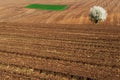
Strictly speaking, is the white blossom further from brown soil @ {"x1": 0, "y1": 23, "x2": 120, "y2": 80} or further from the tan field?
brown soil @ {"x1": 0, "y1": 23, "x2": 120, "y2": 80}

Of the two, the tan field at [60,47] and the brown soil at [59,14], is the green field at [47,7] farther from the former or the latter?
the tan field at [60,47]

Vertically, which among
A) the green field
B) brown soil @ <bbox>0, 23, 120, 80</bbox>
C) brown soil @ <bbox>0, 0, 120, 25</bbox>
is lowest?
brown soil @ <bbox>0, 23, 120, 80</bbox>

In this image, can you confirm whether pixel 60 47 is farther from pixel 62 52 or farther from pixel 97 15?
pixel 97 15

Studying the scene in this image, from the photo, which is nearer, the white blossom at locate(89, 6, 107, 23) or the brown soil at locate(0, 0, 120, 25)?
the white blossom at locate(89, 6, 107, 23)

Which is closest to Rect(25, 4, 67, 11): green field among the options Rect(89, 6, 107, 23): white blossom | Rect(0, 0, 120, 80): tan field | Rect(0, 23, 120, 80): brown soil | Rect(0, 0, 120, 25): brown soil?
Rect(0, 0, 120, 25): brown soil

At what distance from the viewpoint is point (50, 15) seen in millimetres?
43375

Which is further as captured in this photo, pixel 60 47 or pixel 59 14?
pixel 59 14

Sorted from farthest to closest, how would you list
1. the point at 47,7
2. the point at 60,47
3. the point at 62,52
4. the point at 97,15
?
the point at 47,7 → the point at 97,15 → the point at 60,47 → the point at 62,52

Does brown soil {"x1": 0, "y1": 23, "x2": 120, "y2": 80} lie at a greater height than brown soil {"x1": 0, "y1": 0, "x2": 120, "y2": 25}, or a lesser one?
lesser

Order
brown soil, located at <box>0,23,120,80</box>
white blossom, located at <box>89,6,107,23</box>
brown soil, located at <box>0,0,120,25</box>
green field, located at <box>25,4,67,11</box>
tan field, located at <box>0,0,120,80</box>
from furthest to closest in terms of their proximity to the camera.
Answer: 1. green field, located at <box>25,4,67,11</box>
2. brown soil, located at <box>0,0,120,25</box>
3. white blossom, located at <box>89,6,107,23</box>
4. tan field, located at <box>0,0,120,80</box>
5. brown soil, located at <box>0,23,120,80</box>

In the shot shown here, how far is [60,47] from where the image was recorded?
24.3 meters

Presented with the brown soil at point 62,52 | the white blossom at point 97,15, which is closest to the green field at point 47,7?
the white blossom at point 97,15

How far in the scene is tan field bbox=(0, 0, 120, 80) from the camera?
58.6ft

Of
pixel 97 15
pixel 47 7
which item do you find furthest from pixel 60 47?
pixel 47 7
